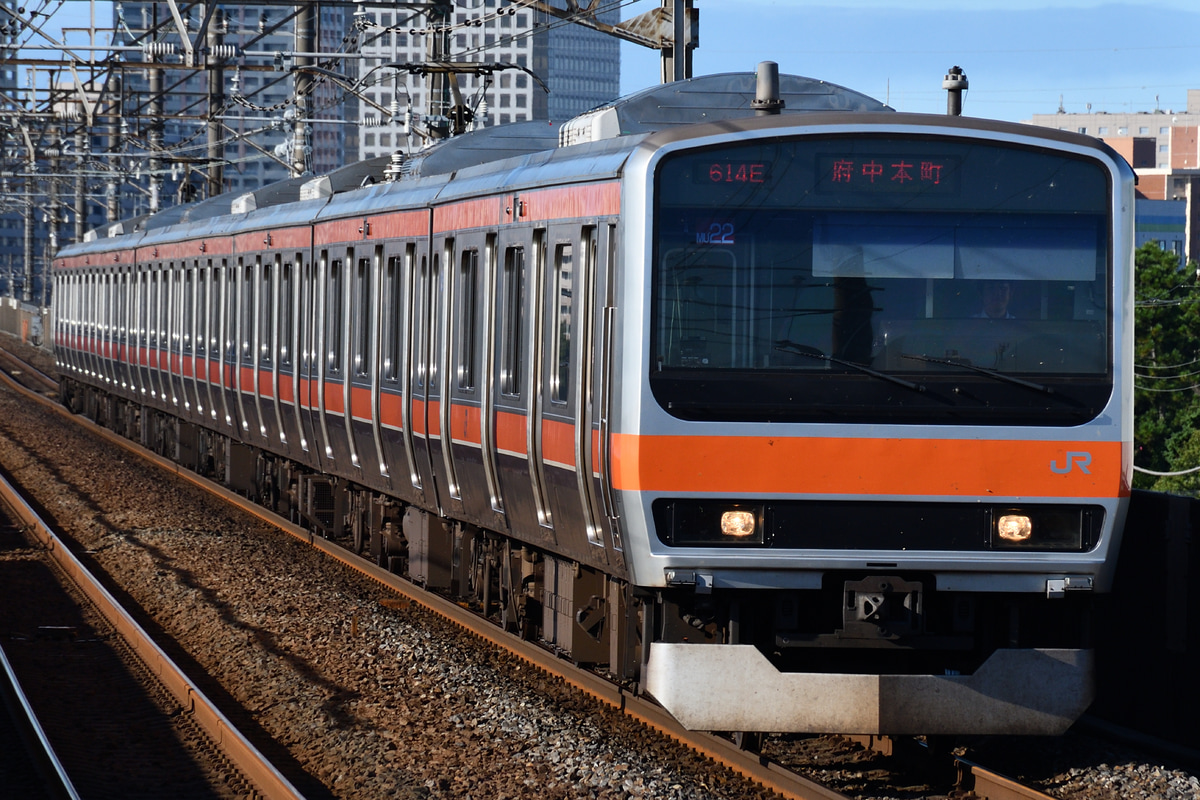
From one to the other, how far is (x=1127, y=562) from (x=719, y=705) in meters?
2.66

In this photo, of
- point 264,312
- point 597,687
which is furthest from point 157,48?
point 597,687

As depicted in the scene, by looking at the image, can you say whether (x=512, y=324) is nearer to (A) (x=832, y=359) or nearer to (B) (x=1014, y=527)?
(A) (x=832, y=359)

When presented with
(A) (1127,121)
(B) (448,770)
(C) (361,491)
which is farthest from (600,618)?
(A) (1127,121)

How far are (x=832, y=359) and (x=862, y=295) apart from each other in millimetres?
289

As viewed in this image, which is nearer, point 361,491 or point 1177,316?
point 361,491

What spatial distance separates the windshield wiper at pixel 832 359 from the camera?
→ 7.25 metres

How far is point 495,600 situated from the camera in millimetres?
11414

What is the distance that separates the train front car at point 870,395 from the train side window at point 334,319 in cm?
636

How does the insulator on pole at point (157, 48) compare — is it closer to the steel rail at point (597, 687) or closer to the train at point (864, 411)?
the steel rail at point (597, 687)

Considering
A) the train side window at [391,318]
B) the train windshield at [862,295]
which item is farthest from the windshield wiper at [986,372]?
the train side window at [391,318]

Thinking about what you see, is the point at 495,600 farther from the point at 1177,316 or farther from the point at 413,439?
the point at 1177,316

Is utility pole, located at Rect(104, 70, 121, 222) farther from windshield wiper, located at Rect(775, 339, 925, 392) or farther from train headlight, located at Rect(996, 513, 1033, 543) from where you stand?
train headlight, located at Rect(996, 513, 1033, 543)

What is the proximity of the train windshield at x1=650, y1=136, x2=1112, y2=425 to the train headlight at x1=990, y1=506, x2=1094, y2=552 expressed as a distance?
1.26 feet

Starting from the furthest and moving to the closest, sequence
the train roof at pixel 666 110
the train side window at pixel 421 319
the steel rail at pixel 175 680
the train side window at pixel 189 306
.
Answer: the train side window at pixel 189 306
the train side window at pixel 421 319
the train roof at pixel 666 110
the steel rail at pixel 175 680
